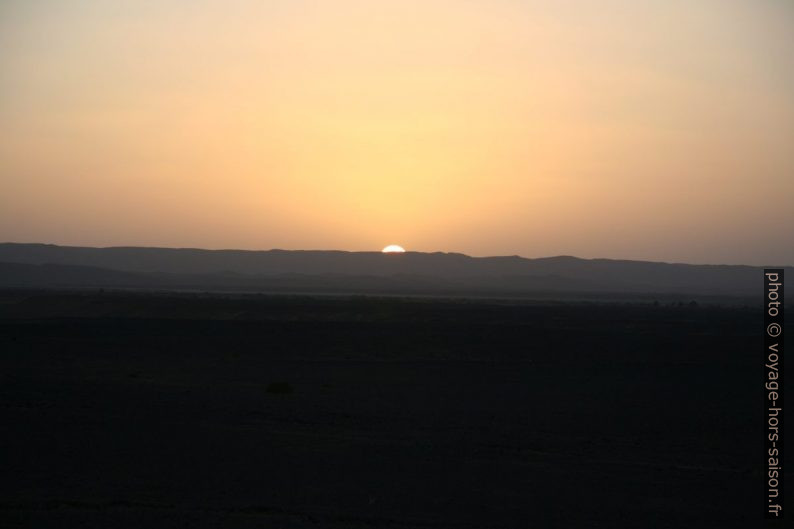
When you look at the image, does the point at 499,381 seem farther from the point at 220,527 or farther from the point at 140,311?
the point at 140,311

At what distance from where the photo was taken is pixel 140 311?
61000 millimetres

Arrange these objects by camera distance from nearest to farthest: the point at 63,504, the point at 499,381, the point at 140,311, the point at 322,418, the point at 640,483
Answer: the point at 63,504, the point at 640,483, the point at 322,418, the point at 499,381, the point at 140,311

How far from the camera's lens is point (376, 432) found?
62.6 ft

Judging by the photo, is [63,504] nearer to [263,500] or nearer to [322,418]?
[263,500]

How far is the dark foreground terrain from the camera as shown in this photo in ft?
42.6

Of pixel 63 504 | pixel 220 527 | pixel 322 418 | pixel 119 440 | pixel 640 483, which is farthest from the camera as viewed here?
pixel 322 418

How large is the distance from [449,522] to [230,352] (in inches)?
971

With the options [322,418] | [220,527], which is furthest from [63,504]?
[322,418]

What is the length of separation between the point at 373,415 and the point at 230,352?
1560 centimetres

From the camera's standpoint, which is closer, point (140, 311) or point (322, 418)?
point (322, 418)

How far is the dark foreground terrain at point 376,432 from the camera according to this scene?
12984 millimetres

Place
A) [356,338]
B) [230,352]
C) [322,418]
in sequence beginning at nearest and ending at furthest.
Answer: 1. [322,418]
2. [230,352]
3. [356,338]

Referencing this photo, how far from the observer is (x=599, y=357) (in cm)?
3588

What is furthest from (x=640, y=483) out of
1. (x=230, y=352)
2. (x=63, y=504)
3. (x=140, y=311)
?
(x=140, y=311)
